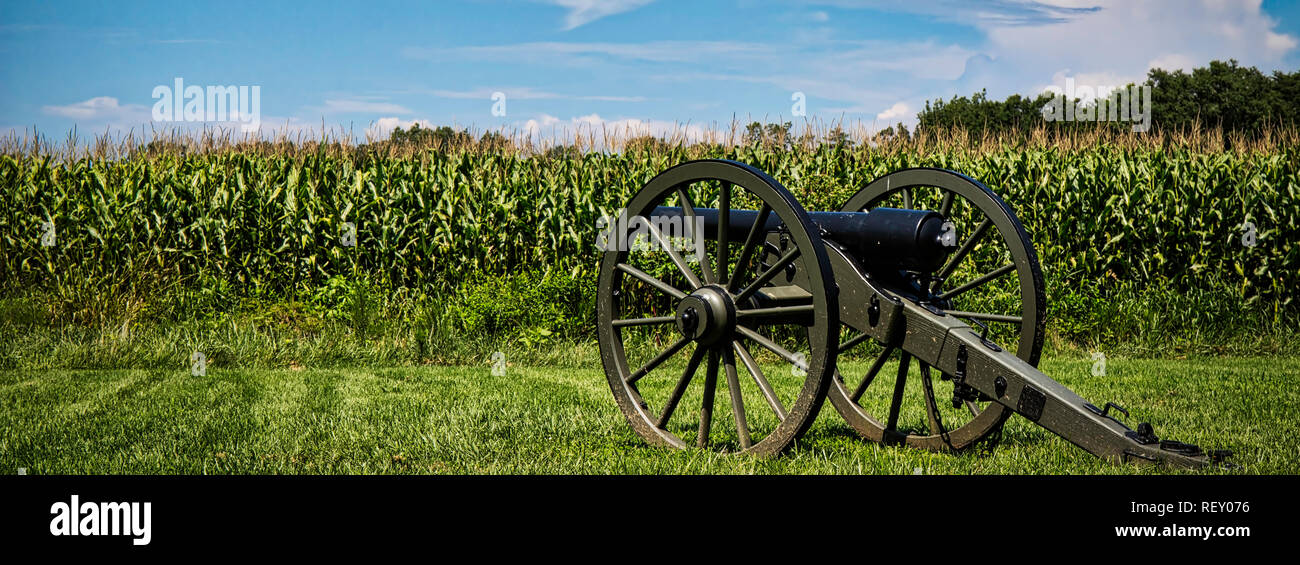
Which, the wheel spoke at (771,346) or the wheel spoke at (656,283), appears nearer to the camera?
the wheel spoke at (771,346)

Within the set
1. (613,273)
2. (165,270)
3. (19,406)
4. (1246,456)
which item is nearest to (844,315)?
(613,273)

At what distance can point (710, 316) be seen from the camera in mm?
4344

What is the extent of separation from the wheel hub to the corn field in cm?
486

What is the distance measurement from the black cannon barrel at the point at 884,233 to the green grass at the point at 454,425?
98 centimetres

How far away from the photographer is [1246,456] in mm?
4758

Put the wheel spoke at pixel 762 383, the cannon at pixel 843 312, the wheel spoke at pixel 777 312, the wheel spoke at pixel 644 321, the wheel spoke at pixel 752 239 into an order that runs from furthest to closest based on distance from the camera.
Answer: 1. the wheel spoke at pixel 644 321
2. the wheel spoke at pixel 762 383
3. the wheel spoke at pixel 777 312
4. the wheel spoke at pixel 752 239
5. the cannon at pixel 843 312

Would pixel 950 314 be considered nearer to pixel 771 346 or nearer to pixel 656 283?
pixel 771 346

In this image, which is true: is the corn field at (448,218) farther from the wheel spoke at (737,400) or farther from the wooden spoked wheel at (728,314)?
the wheel spoke at (737,400)

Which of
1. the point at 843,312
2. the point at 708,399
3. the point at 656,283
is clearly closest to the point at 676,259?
the point at 656,283

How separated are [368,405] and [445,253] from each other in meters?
3.44

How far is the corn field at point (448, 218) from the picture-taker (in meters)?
9.52

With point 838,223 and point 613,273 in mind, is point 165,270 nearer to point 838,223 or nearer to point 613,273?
point 613,273

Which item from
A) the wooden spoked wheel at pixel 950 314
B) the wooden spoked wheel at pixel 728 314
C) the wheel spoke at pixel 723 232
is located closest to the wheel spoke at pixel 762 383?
the wooden spoked wheel at pixel 728 314

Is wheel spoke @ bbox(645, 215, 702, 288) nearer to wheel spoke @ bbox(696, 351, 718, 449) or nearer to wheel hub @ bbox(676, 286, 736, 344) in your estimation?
wheel hub @ bbox(676, 286, 736, 344)
